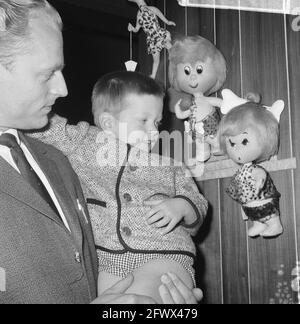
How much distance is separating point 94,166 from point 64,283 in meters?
0.33

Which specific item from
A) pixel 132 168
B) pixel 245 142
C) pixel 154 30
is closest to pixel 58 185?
pixel 132 168

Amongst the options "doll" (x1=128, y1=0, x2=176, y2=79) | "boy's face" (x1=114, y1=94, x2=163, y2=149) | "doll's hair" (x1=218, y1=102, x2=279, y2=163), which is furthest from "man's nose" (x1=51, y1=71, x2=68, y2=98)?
"doll" (x1=128, y1=0, x2=176, y2=79)

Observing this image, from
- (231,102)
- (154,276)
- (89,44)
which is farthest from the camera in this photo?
(89,44)

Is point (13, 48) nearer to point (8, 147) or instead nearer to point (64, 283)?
point (8, 147)

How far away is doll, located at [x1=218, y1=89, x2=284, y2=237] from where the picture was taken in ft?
3.71

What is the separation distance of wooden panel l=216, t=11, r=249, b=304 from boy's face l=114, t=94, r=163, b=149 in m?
0.33

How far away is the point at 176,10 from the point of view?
1562mm

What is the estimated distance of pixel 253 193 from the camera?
3.72ft

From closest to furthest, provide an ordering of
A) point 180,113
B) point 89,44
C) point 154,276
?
1. point 154,276
2. point 180,113
3. point 89,44

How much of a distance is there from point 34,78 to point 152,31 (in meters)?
0.82

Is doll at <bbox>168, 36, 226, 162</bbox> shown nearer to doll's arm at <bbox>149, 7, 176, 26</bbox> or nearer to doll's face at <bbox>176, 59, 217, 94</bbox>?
doll's face at <bbox>176, 59, 217, 94</bbox>

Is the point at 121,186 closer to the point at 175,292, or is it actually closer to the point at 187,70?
the point at 175,292

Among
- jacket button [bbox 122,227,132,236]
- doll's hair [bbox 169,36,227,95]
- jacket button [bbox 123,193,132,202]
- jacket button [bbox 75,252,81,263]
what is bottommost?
jacket button [bbox 75,252,81,263]
